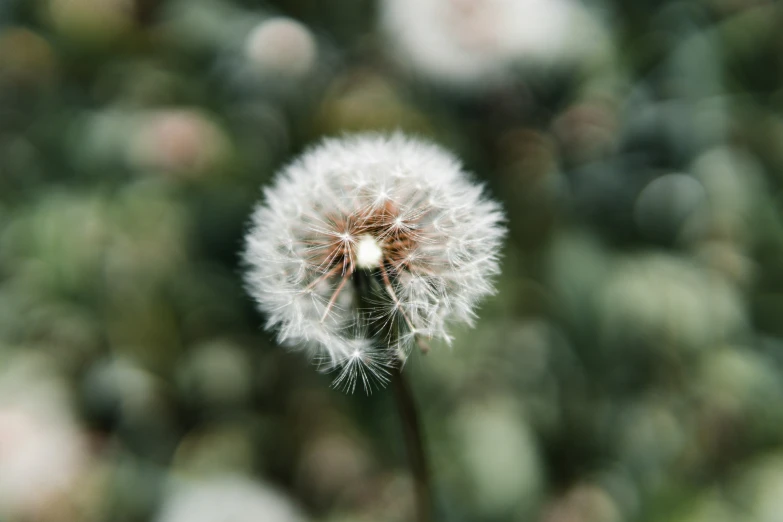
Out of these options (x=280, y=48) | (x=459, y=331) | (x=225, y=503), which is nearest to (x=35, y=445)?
(x=225, y=503)

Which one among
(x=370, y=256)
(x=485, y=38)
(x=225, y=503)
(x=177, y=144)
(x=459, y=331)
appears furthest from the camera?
(x=485, y=38)

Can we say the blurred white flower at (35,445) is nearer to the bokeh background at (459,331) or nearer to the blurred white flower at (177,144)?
the bokeh background at (459,331)

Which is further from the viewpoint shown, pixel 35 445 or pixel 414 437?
pixel 35 445

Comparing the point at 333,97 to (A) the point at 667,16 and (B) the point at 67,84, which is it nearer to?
(B) the point at 67,84

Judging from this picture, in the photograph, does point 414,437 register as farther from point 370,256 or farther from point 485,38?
point 485,38

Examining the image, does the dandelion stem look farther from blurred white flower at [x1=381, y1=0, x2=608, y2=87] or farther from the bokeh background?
blurred white flower at [x1=381, y1=0, x2=608, y2=87]

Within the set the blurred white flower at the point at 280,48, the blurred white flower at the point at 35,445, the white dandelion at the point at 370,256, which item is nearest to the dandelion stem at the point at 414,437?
the white dandelion at the point at 370,256
